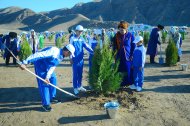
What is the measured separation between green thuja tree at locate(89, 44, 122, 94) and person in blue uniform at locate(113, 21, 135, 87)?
1.77 ft

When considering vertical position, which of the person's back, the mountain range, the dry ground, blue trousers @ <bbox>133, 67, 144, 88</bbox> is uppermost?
the mountain range

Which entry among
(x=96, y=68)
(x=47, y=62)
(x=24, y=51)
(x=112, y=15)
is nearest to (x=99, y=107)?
(x=96, y=68)

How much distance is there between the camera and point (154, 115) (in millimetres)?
7020

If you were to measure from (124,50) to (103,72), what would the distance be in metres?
0.98

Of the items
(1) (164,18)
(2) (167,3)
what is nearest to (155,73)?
(1) (164,18)

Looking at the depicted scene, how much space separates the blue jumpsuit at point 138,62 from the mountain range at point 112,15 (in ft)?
251

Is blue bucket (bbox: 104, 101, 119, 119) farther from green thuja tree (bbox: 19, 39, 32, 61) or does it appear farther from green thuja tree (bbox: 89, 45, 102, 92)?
green thuja tree (bbox: 19, 39, 32, 61)

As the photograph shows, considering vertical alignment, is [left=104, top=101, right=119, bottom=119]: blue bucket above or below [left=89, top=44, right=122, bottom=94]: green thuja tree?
below

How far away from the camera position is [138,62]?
8.80 m

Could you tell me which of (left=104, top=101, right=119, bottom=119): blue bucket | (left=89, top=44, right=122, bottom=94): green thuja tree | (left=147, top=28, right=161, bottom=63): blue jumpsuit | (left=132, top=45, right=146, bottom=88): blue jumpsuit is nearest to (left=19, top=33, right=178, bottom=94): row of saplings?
(left=89, top=44, right=122, bottom=94): green thuja tree

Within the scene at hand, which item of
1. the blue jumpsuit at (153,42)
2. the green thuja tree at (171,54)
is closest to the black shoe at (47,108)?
the green thuja tree at (171,54)

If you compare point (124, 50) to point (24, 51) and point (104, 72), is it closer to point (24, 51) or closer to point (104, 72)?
point (104, 72)

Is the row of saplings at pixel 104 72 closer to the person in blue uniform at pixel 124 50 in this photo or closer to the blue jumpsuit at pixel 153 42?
the person in blue uniform at pixel 124 50

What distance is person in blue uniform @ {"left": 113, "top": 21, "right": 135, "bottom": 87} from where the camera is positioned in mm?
8719
